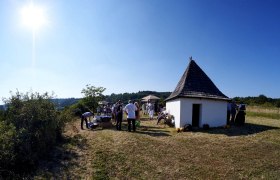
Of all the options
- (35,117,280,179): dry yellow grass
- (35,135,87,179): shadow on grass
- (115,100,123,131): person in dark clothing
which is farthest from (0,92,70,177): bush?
(115,100,123,131): person in dark clothing

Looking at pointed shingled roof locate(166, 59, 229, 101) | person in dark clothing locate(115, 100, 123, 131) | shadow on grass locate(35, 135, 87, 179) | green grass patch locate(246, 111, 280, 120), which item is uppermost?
pointed shingled roof locate(166, 59, 229, 101)

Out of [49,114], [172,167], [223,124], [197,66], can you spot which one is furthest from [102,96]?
[172,167]

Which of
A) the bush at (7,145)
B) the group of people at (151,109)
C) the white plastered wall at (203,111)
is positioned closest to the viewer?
the bush at (7,145)

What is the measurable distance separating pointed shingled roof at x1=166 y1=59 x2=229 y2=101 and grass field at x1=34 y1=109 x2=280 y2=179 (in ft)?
16.6

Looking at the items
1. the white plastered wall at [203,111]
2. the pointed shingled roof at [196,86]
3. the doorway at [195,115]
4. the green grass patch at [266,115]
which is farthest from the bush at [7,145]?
the green grass patch at [266,115]

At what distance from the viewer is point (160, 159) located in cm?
930

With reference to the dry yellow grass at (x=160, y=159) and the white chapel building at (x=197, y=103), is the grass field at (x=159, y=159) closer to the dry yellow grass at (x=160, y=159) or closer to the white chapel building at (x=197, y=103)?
the dry yellow grass at (x=160, y=159)

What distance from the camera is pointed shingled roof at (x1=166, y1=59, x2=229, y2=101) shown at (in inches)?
664

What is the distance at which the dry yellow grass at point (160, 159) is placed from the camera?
8.07m

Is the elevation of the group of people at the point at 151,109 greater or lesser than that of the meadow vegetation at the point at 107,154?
greater

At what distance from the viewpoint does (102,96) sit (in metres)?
24.7

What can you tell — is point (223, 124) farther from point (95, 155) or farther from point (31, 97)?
point (31, 97)

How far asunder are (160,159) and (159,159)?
0.13 ft

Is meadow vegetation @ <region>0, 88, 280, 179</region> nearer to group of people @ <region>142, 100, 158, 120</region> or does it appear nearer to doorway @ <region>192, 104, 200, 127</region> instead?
doorway @ <region>192, 104, 200, 127</region>
